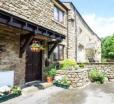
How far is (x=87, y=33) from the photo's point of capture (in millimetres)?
27344

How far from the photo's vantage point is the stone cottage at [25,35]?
1016cm

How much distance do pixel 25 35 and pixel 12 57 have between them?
4.55 feet

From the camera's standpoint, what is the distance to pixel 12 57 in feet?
36.6

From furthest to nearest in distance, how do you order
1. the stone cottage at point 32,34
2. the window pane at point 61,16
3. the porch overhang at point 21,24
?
the window pane at point 61,16 → the stone cottage at point 32,34 → the porch overhang at point 21,24

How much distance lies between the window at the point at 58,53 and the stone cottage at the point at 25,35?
57.6 inches

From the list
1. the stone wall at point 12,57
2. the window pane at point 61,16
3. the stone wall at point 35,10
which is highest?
the window pane at point 61,16

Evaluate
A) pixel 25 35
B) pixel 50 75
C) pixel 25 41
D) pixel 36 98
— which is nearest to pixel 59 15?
pixel 50 75

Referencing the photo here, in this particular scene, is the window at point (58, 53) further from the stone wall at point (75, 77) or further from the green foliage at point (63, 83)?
the green foliage at point (63, 83)

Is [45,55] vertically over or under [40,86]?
over

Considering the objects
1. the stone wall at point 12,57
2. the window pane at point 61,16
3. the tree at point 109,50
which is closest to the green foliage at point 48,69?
the stone wall at point 12,57

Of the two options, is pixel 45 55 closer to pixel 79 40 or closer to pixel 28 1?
pixel 28 1

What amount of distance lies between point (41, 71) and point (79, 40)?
31.0 ft

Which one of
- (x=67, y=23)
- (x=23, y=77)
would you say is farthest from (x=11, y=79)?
(x=67, y=23)

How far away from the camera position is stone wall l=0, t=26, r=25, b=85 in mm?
10454
